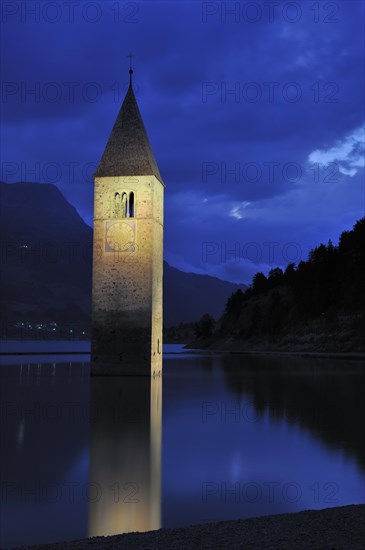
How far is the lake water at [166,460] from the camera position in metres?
8.29

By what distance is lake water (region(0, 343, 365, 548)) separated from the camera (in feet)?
27.2

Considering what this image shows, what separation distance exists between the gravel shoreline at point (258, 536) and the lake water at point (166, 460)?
89 cm

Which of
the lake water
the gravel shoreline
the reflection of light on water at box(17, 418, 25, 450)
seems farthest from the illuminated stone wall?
the gravel shoreline

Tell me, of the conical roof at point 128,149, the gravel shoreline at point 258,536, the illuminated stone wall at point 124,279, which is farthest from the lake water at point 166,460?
the conical roof at point 128,149

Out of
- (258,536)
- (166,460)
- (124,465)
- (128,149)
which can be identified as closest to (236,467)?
(166,460)

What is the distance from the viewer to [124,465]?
36.6 ft

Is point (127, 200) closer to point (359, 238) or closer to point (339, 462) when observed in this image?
point (339, 462)

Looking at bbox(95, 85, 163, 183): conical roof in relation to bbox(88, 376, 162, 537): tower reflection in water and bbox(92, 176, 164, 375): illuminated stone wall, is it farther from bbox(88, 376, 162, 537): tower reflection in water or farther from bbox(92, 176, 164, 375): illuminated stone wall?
bbox(88, 376, 162, 537): tower reflection in water

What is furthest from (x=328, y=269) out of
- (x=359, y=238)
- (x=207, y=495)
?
(x=207, y=495)

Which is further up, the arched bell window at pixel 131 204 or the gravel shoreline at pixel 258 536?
the arched bell window at pixel 131 204

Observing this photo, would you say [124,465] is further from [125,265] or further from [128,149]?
[128,149]

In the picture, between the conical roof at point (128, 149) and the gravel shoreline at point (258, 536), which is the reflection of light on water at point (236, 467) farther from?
the conical roof at point (128, 149)

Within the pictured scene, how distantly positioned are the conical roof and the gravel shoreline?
87.6 ft

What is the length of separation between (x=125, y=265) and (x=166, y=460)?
70.2 feet
